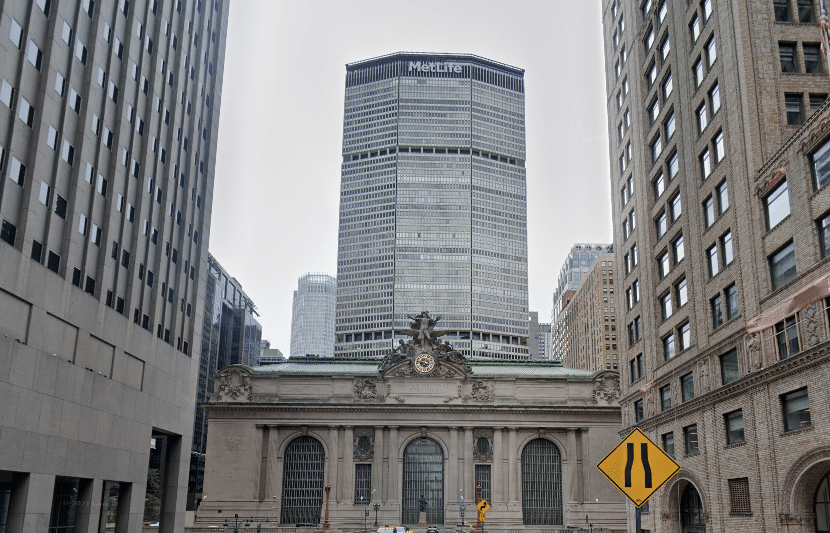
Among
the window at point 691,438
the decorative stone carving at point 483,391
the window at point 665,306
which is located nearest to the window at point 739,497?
the window at point 691,438

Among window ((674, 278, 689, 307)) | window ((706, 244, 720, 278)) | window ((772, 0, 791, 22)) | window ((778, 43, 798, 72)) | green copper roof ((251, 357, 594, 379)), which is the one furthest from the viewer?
green copper roof ((251, 357, 594, 379))

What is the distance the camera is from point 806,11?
38.9 m

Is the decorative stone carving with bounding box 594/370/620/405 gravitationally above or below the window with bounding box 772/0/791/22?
below

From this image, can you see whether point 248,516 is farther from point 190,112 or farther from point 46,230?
point 46,230

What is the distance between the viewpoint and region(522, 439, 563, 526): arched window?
93.6 m

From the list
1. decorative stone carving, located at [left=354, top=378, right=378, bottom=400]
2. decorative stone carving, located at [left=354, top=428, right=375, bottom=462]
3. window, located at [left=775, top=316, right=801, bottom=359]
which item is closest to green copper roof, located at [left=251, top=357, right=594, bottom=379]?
decorative stone carving, located at [left=354, top=378, right=378, bottom=400]

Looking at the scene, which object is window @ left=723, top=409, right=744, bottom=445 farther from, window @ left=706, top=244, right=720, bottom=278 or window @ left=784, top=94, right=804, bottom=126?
window @ left=784, top=94, right=804, bottom=126

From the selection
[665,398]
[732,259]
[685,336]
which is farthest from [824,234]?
[665,398]

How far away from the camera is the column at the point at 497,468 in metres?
92.8

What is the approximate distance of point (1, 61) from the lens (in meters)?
38.0

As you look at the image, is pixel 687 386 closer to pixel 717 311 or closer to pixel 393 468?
pixel 717 311

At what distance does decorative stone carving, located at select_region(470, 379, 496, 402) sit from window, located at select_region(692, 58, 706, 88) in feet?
184

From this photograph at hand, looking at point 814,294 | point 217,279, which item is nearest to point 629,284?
point 814,294

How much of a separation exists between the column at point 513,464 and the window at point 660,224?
46759mm
